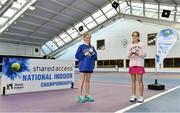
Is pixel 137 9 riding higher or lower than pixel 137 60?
higher

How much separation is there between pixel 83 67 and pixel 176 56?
21679 mm

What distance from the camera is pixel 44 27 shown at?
25969 millimetres

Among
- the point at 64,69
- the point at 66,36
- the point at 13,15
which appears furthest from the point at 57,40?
the point at 64,69

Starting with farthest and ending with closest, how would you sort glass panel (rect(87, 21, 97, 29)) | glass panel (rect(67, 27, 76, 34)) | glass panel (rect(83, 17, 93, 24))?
glass panel (rect(87, 21, 97, 29)) < glass panel (rect(67, 27, 76, 34)) < glass panel (rect(83, 17, 93, 24))

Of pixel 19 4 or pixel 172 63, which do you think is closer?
pixel 19 4

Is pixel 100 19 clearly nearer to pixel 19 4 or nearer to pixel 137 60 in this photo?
pixel 19 4

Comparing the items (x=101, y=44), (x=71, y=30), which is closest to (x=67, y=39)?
(x=71, y=30)

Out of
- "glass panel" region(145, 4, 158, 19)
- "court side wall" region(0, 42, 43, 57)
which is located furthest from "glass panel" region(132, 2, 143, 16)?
"court side wall" region(0, 42, 43, 57)

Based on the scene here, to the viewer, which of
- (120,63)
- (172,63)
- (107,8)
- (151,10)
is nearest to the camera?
(172,63)

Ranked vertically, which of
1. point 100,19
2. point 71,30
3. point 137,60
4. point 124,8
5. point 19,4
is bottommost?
point 137,60

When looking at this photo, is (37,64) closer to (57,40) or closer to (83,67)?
(83,67)

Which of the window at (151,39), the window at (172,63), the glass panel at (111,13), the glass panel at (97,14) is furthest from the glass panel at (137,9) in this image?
the window at (172,63)

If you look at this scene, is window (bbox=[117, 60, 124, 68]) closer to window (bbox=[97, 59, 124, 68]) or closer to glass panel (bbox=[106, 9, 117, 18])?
window (bbox=[97, 59, 124, 68])

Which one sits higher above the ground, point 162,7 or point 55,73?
point 162,7
